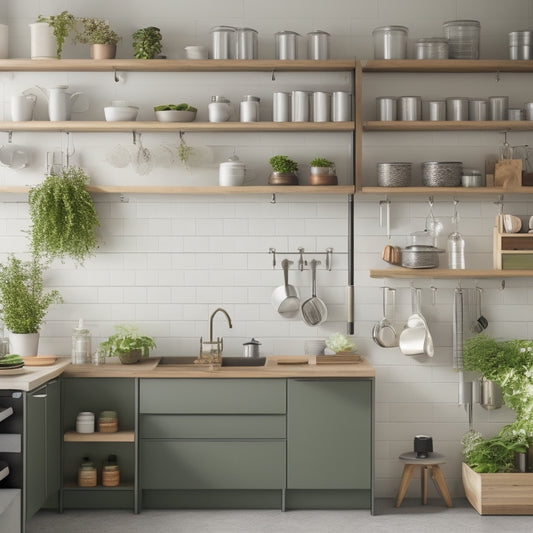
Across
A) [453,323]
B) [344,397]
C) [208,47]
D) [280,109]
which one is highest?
[208,47]

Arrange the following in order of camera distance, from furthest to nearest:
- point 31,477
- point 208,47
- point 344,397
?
point 208,47 < point 344,397 < point 31,477

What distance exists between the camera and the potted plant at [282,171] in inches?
218

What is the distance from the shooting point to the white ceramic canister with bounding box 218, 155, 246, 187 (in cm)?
557

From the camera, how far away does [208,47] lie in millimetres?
5781

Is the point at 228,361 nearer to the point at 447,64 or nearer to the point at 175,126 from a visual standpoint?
the point at 175,126

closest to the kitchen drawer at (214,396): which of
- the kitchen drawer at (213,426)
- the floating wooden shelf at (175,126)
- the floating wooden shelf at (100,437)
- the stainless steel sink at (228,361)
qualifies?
the kitchen drawer at (213,426)

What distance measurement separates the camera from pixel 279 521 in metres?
5.24

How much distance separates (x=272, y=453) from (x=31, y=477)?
141 cm

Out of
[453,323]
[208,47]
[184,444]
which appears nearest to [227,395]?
[184,444]

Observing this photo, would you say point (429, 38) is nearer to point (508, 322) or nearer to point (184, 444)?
point (508, 322)

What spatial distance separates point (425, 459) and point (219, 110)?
8.19 ft

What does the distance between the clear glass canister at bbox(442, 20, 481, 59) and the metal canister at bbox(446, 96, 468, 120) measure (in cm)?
27

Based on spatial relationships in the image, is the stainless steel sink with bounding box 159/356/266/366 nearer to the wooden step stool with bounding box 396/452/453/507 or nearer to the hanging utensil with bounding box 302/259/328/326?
the hanging utensil with bounding box 302/259/328/326

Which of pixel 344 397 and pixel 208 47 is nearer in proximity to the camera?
pixel 344 397
